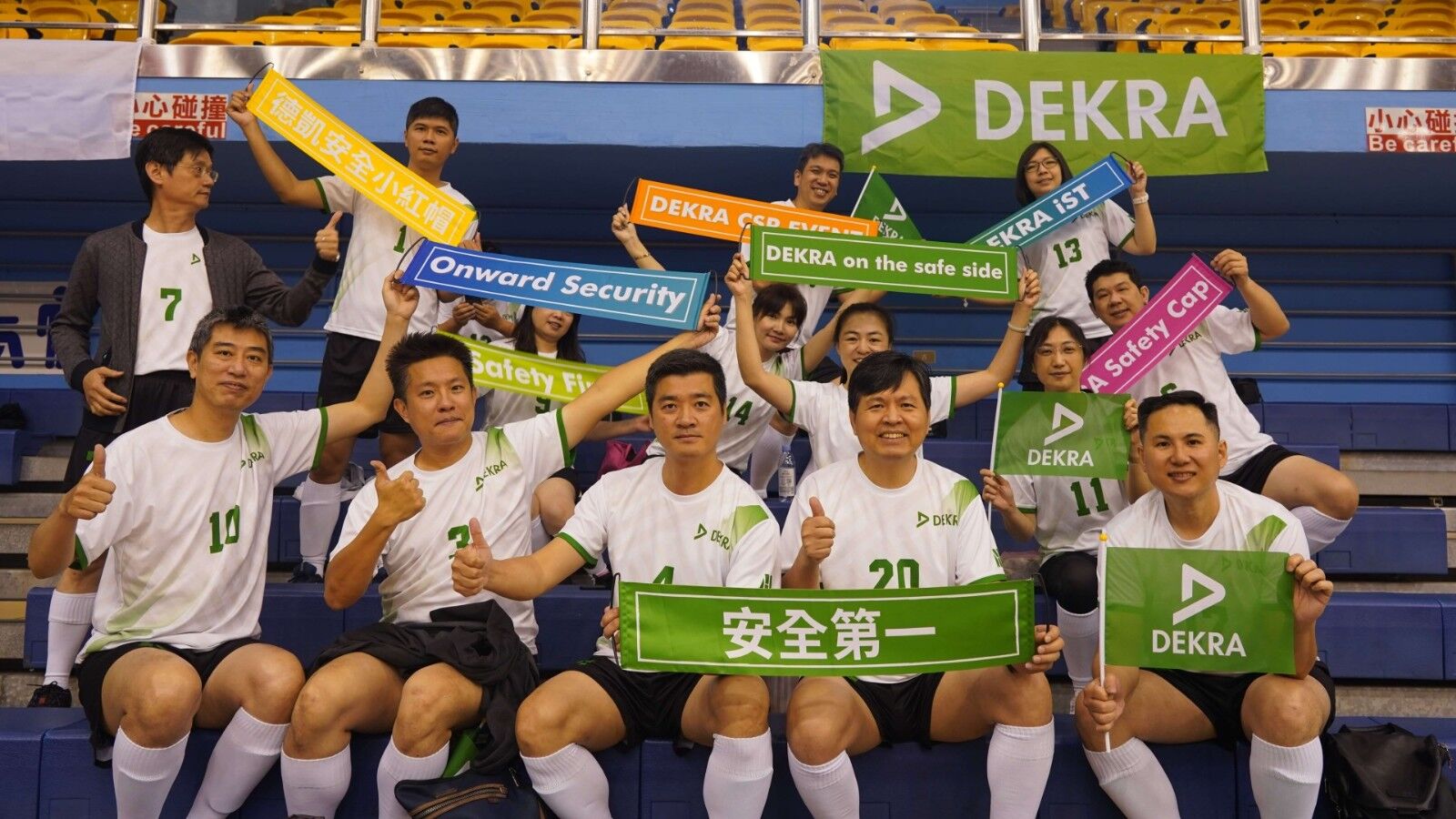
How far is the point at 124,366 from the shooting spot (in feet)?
13.5

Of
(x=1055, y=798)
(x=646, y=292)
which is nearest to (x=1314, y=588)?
(x=1055, y=798)

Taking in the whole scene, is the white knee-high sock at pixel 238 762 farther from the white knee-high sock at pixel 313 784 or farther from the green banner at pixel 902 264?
the green banner at pixel 902 264

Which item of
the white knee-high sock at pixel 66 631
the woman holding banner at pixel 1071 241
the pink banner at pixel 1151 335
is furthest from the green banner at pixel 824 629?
the woman holding banner at pixel 1071 241

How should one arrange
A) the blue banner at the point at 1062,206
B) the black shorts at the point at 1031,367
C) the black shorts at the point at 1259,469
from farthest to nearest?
the blue banner at the point at 1062,206
the black shorts at the point at 1031,367
the black shorts at the point at 1259,469

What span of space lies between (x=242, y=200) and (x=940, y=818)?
5.92 meters

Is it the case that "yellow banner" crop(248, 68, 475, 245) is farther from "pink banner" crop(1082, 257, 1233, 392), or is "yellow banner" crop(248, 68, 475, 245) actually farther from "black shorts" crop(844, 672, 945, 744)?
"pink banner" crop(1082, 257, 1233, 392)

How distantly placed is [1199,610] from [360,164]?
10.7 ft

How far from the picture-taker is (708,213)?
4.79m

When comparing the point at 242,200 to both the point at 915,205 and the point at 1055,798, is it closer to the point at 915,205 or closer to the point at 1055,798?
the point at 915,205

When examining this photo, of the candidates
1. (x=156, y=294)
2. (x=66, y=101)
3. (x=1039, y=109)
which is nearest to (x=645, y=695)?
(x=156, y=294)

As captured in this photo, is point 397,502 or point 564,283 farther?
point 564,283

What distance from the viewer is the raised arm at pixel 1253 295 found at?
14.2 feet

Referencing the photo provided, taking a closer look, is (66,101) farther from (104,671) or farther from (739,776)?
(739,776)

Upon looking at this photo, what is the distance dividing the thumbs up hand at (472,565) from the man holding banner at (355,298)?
1.59 metres
